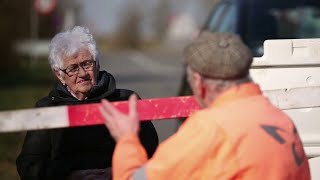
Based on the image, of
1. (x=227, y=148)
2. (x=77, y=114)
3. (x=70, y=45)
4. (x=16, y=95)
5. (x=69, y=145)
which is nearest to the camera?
(x=227, y=148)

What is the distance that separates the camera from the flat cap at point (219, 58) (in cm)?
273

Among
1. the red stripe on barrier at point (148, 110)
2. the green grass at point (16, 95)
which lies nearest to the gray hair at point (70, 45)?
the red stripe on barrier at point (148, 110)

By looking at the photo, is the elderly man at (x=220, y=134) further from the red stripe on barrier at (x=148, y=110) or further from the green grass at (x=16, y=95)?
the green grass at (x=16, y=95)

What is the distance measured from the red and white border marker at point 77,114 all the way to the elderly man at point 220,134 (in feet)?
0.89

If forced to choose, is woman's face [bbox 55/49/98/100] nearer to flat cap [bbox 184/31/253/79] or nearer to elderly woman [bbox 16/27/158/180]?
elderly woman [bbox 16/27/158/180]

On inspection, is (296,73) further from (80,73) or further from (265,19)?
(265,19)

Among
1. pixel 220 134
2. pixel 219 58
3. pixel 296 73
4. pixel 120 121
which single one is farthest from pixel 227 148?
pixel 296 73

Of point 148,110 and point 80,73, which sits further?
point 80,73

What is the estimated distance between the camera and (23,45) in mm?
35281

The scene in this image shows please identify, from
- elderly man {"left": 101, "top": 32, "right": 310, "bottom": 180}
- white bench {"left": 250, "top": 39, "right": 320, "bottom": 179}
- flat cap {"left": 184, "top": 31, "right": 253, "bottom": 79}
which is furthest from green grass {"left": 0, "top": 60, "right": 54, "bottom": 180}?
flat cap {"left": 184, "top": 31, "right": 253, "bottom": 79}

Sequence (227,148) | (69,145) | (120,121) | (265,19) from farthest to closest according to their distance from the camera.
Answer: (265,19) → (69,145) → (120,121) → (227,148)

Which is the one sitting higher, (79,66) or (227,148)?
(227,148)

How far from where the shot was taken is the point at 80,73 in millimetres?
4004

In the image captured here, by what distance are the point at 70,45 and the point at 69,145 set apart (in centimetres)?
54
